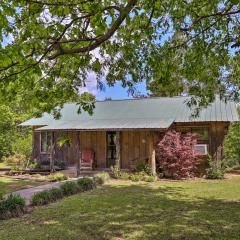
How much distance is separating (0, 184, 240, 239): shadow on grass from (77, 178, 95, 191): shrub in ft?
2.86

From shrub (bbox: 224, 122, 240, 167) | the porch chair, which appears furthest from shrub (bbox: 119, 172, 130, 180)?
shrub (bbox: 224, 122, 240, 167)

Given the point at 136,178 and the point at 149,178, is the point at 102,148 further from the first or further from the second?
the point at 149,178

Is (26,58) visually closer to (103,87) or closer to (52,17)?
(52,17)

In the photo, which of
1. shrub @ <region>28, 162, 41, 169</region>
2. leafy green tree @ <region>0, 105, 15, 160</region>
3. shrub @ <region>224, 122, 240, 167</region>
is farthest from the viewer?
leafy green tree @ <region>0, 105, 15, 160</region>

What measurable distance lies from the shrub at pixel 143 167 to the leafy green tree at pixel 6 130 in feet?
45.9

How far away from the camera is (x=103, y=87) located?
6441 millimetres

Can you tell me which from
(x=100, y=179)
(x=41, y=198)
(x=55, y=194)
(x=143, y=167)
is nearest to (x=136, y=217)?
(x=41, y=198)

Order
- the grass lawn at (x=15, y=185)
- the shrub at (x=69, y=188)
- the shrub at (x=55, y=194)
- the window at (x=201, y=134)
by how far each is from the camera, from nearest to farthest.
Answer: the shrub at (x=55, y=194) < the shrub at (x=69, y=188) < the grass lawn at (x=15, y=185) < the window at (x=201, y=134)

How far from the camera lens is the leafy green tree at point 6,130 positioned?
27562mm

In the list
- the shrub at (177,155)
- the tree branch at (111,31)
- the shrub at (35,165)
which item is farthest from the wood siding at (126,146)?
the tree branch at (111,31)

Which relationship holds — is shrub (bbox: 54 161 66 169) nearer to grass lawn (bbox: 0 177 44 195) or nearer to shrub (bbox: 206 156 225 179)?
grass lawn (bbox: 0 177 44 195)

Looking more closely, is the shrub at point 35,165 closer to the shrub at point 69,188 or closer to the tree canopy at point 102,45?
the shrub at point 69,188

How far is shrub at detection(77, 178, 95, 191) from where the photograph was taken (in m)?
12.9

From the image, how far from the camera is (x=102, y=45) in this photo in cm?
648
